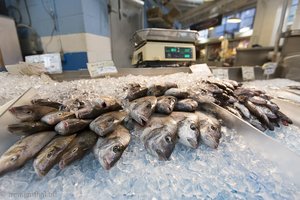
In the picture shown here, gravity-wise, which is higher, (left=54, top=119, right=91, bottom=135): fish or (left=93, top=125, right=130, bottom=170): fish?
(left=54, top=119, right=91, bottom=135): fish

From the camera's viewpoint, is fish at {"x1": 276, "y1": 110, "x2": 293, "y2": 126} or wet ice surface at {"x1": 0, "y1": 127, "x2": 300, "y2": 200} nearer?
wet ice surface at {"x1": 0, "y1": 127, "x2": 300, "y2": 200}

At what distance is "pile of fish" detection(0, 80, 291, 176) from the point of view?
43cm

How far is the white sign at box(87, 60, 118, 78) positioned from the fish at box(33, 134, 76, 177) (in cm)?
62

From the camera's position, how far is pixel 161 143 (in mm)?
475

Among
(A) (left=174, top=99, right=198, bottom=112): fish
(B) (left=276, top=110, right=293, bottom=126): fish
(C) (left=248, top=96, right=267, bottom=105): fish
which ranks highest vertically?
(A) (left=174, top=99, right=198, bottom=112): fish

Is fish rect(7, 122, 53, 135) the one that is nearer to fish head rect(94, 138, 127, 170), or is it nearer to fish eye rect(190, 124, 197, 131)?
fish head rect(94, 138, 127, 170)

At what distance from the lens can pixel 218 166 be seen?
0.46m

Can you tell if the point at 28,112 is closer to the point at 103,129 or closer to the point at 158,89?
the point at 103,129

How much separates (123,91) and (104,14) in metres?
2.10

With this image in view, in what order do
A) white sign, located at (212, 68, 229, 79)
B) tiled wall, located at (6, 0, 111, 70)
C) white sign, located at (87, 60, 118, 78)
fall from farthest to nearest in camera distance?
tiled wall, located at (6, 0, 111, 70)
white sign, located at (212, 68, 229, 79)
white sign, located at (87, 60, 118, 78)

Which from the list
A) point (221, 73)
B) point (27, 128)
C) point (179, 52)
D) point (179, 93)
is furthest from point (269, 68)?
point (27, 128)

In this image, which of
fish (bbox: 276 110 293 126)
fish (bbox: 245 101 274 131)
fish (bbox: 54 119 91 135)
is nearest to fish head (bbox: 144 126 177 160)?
fish (bbox: 54 119 91 135)

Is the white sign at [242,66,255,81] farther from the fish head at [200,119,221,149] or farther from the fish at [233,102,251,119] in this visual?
the fish head at [200,119,221,149]

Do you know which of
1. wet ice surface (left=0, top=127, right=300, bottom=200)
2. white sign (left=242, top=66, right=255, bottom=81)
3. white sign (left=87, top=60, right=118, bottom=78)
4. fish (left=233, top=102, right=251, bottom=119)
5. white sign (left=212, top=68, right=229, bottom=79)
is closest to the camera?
wet ice surface (left=0, top=127, right=300, bottom=200)
